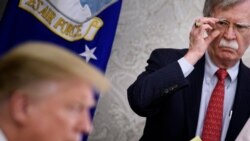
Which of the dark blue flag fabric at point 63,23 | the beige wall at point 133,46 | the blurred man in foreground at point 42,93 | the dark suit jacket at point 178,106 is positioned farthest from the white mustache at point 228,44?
the blurred man in foreground at point 42,93

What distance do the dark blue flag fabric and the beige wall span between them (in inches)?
13.9

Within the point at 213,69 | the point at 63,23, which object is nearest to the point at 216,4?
the point at 213,69

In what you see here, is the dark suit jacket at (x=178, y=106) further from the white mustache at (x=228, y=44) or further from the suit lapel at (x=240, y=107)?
the white mustache at (x=228, y=44)

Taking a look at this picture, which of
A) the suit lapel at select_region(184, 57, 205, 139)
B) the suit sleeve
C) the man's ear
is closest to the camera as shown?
the man's ear

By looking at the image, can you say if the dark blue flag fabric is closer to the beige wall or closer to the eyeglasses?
the beige wall

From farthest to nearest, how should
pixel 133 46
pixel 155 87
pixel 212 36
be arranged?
→ pixel 133 46, pixel 212 36, pixel 155 87

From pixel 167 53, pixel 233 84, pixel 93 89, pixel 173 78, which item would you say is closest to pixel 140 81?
pixel 173 78

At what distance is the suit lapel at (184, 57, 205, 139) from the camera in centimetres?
172

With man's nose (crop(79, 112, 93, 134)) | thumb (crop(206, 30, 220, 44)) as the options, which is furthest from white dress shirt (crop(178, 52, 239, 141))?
man's nose (crop(79, 112, 93, 134))

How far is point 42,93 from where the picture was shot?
0.66m

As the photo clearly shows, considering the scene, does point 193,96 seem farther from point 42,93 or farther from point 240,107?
point 42,93

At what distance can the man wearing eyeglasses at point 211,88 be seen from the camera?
1713 millimetres

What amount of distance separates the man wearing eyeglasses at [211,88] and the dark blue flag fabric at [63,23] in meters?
0.52

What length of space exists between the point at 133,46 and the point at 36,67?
199 centimetres
